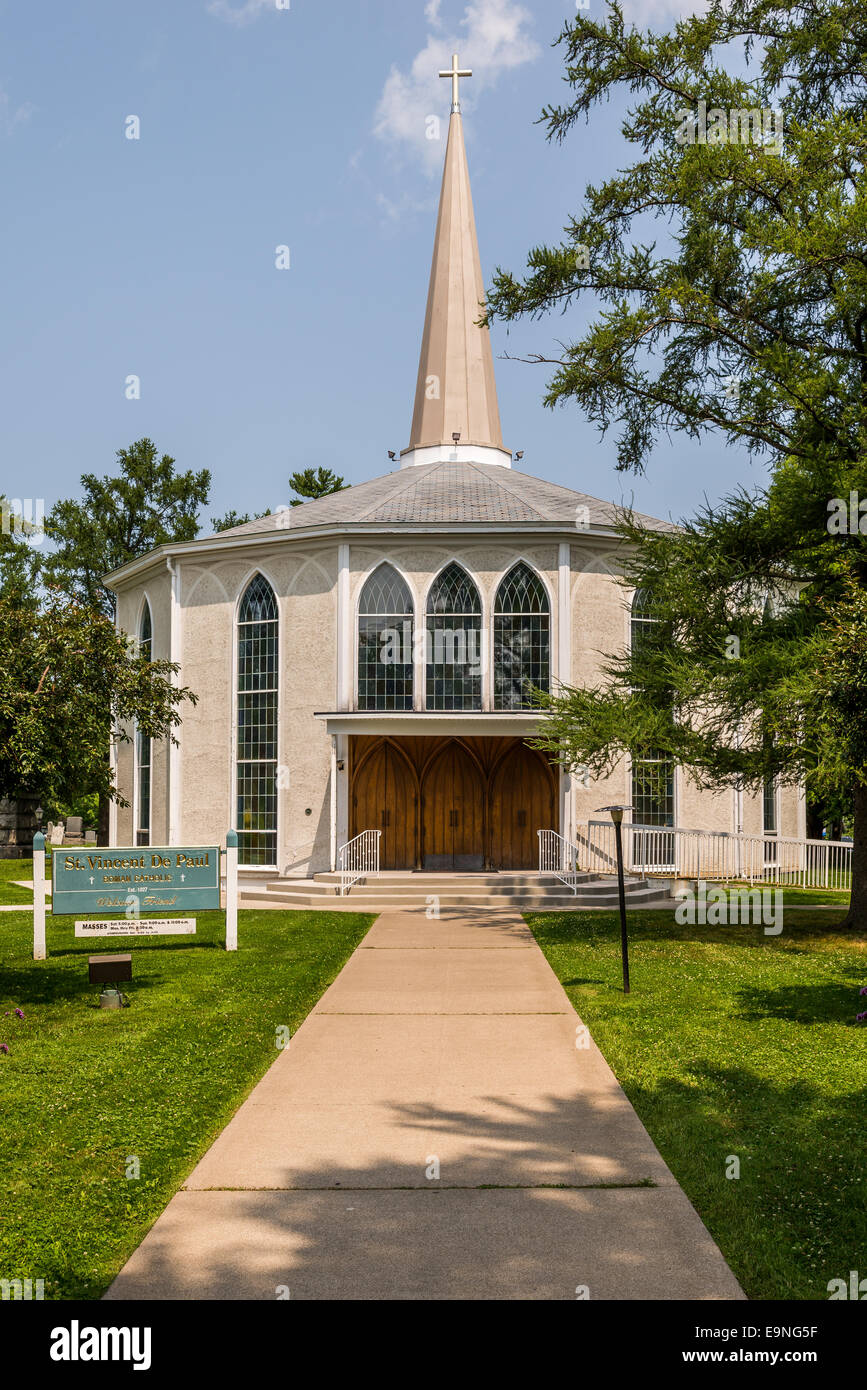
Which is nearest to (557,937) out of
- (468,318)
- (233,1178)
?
(233,1178)

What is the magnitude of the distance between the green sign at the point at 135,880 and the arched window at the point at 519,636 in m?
10.3

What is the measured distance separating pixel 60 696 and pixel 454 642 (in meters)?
13.6

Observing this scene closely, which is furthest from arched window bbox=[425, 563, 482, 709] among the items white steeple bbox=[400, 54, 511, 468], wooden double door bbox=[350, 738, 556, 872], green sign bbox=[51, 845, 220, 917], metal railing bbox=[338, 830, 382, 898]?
green sign bbox=[51, 845, 220, 917]

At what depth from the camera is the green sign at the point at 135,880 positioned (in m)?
13.6

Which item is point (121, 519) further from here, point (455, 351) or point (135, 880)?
point (135, 880)

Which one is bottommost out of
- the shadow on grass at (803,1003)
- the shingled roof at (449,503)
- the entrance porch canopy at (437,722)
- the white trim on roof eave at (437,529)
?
the shadow on grass at (803,1003)

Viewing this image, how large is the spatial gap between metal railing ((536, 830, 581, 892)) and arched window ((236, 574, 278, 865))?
5.87 metres

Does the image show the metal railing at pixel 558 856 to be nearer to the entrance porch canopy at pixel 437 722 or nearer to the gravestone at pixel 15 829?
the entrance porch canopy at pixel 437 722

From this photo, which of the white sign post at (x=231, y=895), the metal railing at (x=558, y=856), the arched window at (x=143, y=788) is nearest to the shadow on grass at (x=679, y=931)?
the metal railing at (x=558, y=856)

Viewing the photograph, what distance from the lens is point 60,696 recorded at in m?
10.4

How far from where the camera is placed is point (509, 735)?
889 inches

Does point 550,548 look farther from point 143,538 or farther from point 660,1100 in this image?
point 143,538

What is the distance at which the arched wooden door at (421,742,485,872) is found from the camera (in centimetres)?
2472

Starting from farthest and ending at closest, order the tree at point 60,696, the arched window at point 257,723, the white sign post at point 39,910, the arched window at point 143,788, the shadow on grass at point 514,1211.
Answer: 1. the arched window at point 143,788
2. the arched window at point 257,723
3. the white sign post at point 39,910
4. the tree at point 60,696
5. the shadow on grass at point 514,1211
